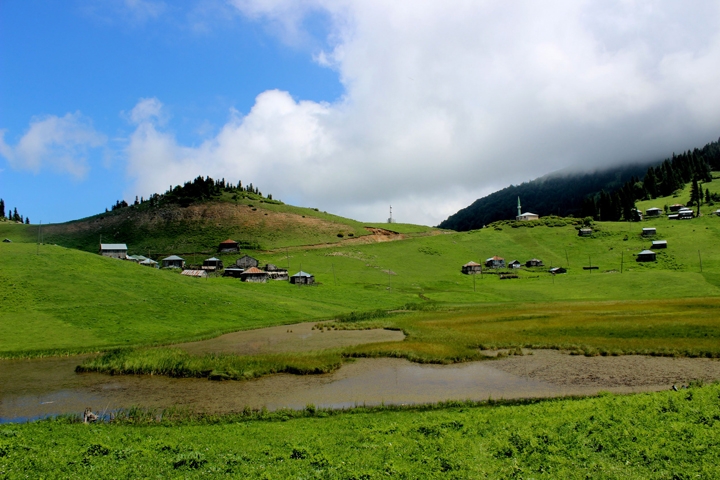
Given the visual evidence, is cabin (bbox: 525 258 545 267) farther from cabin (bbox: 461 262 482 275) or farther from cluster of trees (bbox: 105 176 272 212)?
cluster of trees (bbox: 105 176 272 212)

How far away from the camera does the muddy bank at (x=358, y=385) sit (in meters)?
26.3

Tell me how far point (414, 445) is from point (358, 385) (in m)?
13.3

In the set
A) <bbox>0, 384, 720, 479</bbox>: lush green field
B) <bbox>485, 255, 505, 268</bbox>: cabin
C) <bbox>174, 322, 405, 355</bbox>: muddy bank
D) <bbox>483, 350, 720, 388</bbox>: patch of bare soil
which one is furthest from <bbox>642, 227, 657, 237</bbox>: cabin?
<bbox>0, 384, 720, 479</bbox>: lush green field

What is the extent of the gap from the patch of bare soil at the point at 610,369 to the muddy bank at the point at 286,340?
15567 mm

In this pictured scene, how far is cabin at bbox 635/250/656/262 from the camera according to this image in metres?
120

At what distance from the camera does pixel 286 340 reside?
162ft

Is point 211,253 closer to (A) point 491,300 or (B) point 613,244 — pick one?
(A) point 491,300

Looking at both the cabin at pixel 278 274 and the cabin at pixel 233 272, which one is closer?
the cabin at pixel 278 274

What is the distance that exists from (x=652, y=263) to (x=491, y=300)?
183 ft

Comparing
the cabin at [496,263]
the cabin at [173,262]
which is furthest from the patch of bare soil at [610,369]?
the cabin at [173,262]

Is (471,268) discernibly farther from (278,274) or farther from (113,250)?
(113,250)

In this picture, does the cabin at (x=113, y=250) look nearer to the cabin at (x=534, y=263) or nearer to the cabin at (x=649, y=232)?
the cabin at (x=534, y=263)

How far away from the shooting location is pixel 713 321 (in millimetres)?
46719

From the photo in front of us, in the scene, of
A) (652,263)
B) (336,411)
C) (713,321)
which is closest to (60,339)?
(336,411)
